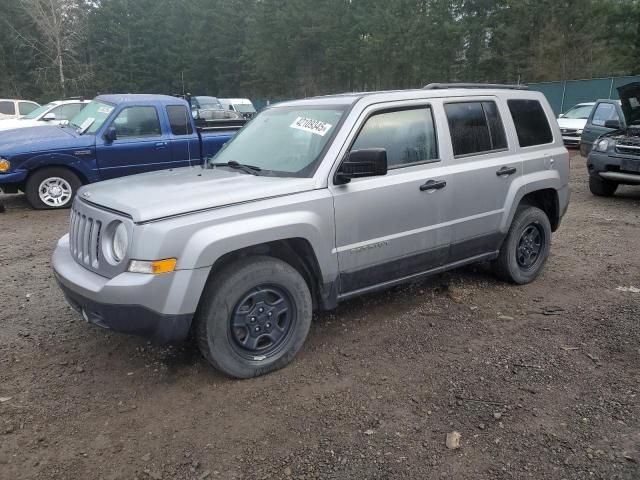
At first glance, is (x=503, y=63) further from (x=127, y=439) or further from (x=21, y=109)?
(x=127, y=439)

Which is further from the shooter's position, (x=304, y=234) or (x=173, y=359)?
(x=173, y=359)

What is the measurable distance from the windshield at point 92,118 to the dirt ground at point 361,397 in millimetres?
4615

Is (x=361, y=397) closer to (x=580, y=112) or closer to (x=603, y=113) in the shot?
(x=603, y=113)

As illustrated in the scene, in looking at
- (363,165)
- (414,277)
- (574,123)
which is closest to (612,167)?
(414,277)

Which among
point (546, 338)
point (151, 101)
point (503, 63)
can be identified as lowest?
point (546, 338)

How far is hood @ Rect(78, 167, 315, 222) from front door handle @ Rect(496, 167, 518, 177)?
196cm

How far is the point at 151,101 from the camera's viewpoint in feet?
29.4

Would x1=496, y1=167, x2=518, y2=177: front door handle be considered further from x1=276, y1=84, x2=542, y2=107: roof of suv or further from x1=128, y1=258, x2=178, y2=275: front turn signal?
x1=128, y1=258, x2=178, y2=275: front turn signal

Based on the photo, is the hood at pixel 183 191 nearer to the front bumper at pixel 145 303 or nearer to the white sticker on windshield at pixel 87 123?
the front bumper at pixel 145 303

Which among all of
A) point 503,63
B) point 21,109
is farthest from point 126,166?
point 503,63

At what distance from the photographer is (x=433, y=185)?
404 cm

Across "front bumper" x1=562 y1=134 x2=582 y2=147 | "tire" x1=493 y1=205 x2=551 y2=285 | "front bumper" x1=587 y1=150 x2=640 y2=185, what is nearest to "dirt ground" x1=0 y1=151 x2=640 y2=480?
"tire" x1=493 y1=205 x2=551 y2=285

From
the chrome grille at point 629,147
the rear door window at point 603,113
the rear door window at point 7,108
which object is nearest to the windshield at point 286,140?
the chrome grille at point 629,147

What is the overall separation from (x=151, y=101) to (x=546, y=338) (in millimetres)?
7545
